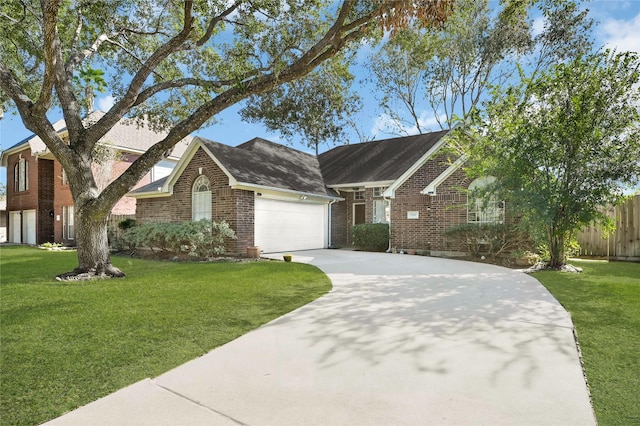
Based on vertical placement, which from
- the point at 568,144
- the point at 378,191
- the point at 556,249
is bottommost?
the point at 556,249

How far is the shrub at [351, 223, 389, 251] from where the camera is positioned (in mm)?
16688

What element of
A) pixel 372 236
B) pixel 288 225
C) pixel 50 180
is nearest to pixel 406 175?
pixel 372 236

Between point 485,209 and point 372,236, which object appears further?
point 372,236

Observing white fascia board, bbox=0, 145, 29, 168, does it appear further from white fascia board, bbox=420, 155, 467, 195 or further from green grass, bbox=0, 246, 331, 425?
white fascia board, bbox=420, 155, 467, 195

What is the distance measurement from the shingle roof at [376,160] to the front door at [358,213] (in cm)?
164

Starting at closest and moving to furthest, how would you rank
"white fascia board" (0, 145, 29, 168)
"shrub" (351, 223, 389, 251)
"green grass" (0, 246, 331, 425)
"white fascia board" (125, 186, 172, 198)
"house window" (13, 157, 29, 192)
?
1. "green grass" (0, 246, 331, 425)
2. "shrub" (351, 223, 389, 251)
3. "white fascia board" (125, 186, 172, 198)
4. "white fascia board" (0, 145, 29, 168)
5. "house window" (13, 157, 29, 192)

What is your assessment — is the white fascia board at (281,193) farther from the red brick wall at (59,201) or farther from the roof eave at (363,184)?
the red brick wall at (59,201)

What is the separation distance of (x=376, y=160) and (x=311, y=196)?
482 cm

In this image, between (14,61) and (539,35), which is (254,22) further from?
(539,35)

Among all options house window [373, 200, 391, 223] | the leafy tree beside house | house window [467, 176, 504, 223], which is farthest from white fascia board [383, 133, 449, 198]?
the leafy tree beside house

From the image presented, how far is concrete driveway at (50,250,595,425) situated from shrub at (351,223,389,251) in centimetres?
1081

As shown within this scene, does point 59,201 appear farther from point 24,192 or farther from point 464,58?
point 464,58

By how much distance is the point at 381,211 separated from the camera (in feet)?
59.1

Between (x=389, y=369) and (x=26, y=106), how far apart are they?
10.2 meters
